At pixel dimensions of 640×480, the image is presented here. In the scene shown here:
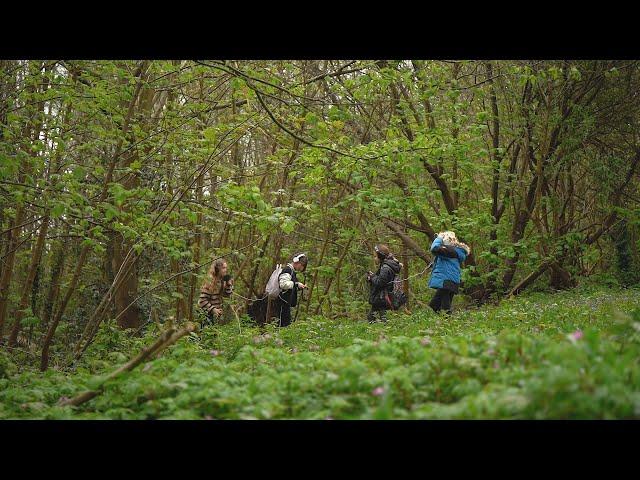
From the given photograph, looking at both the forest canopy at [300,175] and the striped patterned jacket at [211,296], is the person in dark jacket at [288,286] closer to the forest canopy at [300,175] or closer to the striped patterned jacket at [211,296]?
the forest canopy at [300,175]

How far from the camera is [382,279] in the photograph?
15094 mm

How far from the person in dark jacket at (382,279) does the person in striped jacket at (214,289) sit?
340 centimetres

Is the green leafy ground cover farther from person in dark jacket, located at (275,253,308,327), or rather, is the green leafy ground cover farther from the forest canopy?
person in dark jacket, located at (275,253,308,327)

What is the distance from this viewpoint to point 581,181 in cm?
2170

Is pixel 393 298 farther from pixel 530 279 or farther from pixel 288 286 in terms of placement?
pixel 530 279

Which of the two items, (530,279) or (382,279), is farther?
A: (530,279)

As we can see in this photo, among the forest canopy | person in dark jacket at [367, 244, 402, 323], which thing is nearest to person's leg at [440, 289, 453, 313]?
person in dark jacket at [367, 244, 402, 323]

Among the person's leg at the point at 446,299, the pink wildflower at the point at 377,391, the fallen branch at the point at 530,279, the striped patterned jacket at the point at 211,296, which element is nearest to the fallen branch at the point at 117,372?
the pink wildflower at the point at 377,391

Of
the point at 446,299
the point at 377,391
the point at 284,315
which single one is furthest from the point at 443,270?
the point at 377,391

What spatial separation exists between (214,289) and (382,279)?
385 centimetres

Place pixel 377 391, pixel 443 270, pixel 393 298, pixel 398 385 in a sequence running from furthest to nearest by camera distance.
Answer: pixel 393 298 < pixel 443 270 < pixel 398 385 < pixel 377 391

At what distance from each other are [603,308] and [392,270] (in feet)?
17.1
